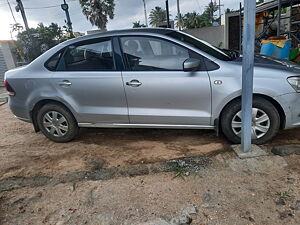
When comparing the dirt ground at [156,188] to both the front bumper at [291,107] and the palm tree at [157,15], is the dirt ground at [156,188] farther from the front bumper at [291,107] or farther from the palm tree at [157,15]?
the palm tree at [157,15]

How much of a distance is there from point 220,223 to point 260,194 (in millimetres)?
581

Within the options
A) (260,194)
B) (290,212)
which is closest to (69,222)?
(260,194)

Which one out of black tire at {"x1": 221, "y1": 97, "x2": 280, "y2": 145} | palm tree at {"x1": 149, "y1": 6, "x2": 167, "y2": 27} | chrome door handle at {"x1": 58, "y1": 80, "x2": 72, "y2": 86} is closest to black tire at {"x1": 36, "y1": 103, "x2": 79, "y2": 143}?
chrome door handle at {"x1": 58, "y1": 80, "x2": 72, "y2": 86}

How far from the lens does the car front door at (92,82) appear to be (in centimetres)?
324

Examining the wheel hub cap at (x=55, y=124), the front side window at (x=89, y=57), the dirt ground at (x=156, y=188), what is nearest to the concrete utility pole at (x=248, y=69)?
the dirt ground at (x=156, y=188)

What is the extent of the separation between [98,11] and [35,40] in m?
19.9

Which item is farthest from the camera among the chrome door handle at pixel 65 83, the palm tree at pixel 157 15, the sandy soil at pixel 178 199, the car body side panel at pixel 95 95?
the palm tree at pixel 157 15

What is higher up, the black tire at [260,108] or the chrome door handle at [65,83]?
the chrome door handle at [65,83]

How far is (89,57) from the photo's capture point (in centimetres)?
335

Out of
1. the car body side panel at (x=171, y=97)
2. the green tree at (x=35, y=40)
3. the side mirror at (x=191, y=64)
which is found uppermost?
the green tree at (x=35, y=40)

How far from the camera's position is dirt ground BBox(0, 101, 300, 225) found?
2045 millimetres

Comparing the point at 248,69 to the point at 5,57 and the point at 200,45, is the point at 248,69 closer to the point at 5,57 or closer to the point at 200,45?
the point at 200,45

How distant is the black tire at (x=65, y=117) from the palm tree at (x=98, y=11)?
31779mm

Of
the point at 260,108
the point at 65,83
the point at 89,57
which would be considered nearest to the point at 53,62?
the point at 65,83
